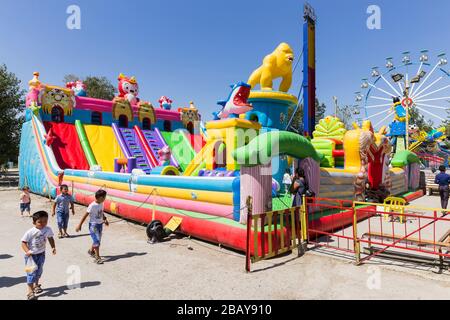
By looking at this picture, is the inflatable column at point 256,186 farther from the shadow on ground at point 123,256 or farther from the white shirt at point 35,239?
the white shirt at point 35,239

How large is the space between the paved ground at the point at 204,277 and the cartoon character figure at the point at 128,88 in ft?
48.9

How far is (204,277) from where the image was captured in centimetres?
475

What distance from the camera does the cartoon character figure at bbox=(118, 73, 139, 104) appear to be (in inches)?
782

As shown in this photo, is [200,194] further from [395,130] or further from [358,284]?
[395,130]

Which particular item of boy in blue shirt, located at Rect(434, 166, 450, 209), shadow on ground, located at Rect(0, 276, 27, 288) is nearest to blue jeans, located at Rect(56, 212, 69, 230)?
shadow on ground, located at Rect(0, 276, 27, 288)

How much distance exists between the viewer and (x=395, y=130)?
2656 cm

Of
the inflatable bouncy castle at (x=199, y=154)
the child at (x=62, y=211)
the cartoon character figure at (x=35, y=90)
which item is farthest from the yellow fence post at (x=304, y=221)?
the cartoon character figure at (x=35, y=90)

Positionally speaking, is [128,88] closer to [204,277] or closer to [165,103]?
[165,103]

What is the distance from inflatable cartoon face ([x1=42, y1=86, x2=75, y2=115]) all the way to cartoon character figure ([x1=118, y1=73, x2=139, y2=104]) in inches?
134

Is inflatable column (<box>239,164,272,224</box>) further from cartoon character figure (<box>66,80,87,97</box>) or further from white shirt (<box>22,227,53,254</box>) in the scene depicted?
cartoon character figure (<box>66,80,87,97</box>)

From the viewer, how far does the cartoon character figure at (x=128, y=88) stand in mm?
19875

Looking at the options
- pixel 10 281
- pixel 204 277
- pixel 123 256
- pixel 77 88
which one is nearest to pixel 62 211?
pixel 123 256
